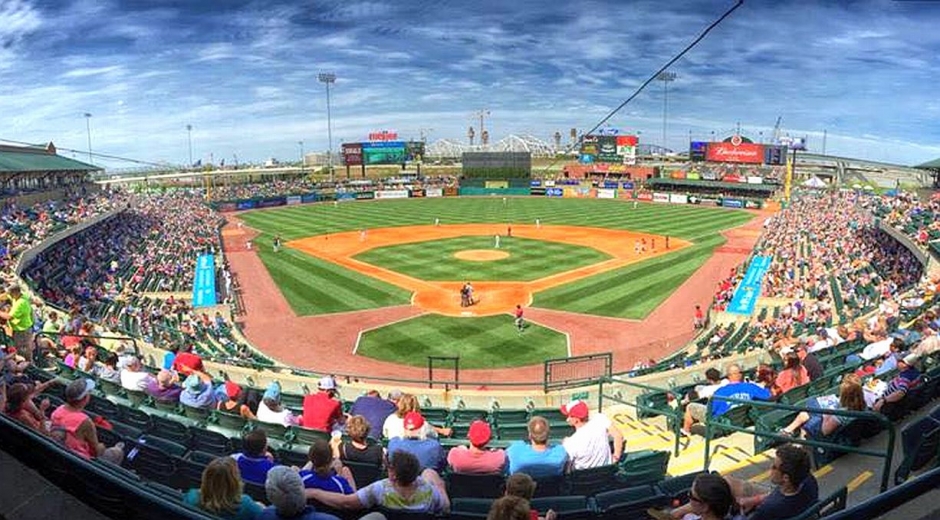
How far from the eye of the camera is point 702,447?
809cm

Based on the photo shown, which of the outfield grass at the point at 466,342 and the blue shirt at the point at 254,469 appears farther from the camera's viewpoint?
the outfield grass at the point at 466,342

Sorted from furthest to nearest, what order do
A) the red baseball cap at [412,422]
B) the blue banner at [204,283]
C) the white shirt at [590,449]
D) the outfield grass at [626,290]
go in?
the outfield grass at [626,290] → the blue banner at [204,283] → the red baseball cap at [412,422] → the white shirt at [590,449]

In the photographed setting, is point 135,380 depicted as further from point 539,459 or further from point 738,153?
point 738,153

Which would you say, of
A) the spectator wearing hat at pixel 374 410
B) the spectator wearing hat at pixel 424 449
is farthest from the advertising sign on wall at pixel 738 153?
the spectator wearing hat at pixel 424 449

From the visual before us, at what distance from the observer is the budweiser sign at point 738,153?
327ft

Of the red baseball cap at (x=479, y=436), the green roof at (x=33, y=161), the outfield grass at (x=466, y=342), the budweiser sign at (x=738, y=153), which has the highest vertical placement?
the budweiser sign at (x=738, y=153)

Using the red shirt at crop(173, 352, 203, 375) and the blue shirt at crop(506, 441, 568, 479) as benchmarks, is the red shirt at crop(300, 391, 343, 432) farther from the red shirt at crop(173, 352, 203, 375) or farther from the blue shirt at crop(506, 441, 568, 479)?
the red shirt at crop(173, 352, 203, 375)

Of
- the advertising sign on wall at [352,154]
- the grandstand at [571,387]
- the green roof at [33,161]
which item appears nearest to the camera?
the grandstand at [571,387]

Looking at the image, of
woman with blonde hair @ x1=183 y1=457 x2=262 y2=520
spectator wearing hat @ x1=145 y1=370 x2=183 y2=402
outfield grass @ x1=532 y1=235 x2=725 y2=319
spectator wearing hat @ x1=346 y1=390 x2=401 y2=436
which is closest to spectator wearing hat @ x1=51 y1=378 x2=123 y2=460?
woman with blonde hair @ x1=183 y1=457 x2=262 y2=520

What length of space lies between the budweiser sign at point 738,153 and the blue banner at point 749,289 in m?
74.5

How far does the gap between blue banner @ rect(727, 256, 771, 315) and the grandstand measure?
499 mm

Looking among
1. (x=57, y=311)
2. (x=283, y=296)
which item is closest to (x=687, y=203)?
(x=283, y=296)

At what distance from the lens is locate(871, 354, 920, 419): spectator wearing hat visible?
677 centimetres

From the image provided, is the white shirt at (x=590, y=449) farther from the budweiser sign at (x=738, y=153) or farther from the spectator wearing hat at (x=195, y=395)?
the budweiser sign at (x=738, y=153)
